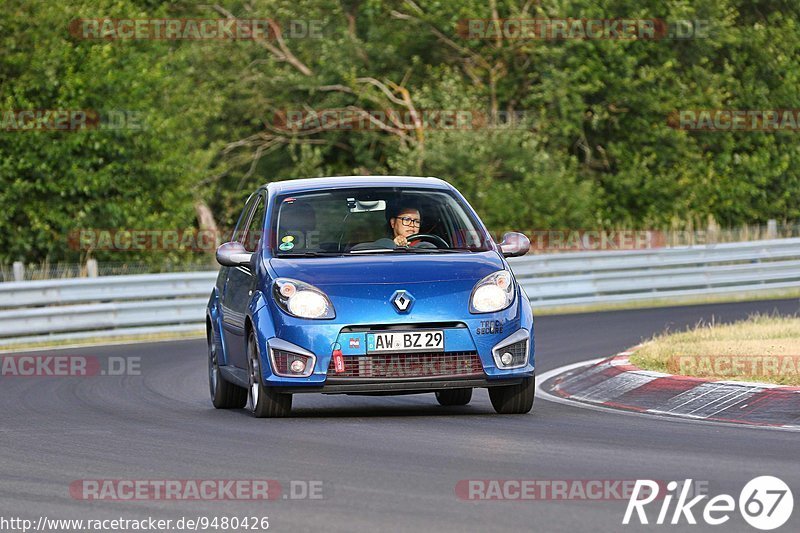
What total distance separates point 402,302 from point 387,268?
1.19ft

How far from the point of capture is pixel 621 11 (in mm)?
40875

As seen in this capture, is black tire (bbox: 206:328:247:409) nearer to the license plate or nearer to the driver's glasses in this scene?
the driver's glasses

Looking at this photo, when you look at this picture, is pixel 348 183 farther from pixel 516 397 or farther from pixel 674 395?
pixel 674 395

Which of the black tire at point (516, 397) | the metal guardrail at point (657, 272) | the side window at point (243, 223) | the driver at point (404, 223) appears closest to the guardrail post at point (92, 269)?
the metal guardrail at point (657, 272)

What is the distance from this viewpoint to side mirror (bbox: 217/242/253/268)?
1216 cm

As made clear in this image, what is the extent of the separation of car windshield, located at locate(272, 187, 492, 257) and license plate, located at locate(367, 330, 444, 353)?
38.1 inches

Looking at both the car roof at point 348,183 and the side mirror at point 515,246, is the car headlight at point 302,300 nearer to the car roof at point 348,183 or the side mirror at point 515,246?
the car roof at point 348,183

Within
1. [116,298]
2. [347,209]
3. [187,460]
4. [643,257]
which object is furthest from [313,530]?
[643,257]

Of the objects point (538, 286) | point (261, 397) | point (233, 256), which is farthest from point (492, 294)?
point (538, 286)

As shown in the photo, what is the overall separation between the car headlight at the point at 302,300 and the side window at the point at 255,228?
1.07m

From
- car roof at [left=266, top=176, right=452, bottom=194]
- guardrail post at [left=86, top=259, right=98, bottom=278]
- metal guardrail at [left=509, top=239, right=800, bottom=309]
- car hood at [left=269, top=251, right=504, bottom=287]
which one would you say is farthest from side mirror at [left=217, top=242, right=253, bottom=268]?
metal guardrail at [left=509, top=239, right=800, bottom=309]

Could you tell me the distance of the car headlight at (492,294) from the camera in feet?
36.8

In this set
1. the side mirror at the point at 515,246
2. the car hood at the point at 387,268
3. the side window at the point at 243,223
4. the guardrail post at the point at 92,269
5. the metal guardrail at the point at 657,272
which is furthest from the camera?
the metal guardrail at the point at 657,272

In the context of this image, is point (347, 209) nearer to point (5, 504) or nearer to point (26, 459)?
point (26, 459)
